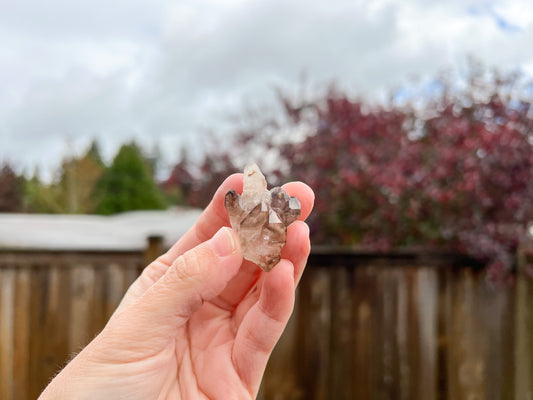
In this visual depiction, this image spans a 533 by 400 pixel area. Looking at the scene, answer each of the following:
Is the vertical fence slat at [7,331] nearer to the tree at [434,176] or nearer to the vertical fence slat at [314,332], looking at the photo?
the vertical fence slat at [314,332]

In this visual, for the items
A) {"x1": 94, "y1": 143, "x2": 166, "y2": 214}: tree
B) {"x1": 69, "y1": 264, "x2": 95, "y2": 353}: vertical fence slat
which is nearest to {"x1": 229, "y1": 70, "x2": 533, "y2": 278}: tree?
{"x1": 69, "y1": 264, "x2": 95, "y2": 353}: vertical fence slat

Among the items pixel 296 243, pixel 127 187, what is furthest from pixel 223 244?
pixel 127 187

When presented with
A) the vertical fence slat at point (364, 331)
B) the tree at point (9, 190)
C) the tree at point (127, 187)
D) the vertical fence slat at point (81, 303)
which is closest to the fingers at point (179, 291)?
the vertical fence slat at point (81, 303)

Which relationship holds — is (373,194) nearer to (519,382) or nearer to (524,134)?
(524,134)

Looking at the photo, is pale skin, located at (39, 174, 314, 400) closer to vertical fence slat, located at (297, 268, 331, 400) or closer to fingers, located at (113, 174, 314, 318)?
fingers, located at (113, 174, 314, 318)

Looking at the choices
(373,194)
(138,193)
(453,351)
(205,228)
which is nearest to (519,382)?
(453,351)

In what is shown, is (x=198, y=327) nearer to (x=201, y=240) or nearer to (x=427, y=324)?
(x=201, y=240)
